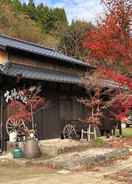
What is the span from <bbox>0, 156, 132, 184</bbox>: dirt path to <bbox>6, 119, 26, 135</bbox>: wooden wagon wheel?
10.8 feet

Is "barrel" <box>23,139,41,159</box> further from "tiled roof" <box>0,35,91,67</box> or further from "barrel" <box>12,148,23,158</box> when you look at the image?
"tiled roof" <box>0,35,91,67</box>

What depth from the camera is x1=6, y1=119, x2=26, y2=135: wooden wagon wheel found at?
15945 mm

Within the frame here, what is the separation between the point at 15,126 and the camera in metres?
16.0

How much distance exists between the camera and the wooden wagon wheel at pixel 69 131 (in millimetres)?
19130

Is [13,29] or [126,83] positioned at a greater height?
[13,29]

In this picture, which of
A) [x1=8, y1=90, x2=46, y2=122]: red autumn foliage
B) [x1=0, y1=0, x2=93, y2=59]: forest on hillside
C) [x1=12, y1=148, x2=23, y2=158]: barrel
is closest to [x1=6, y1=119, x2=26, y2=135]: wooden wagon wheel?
[x1=8, y1=90, x2=46, y2=122]: red autumn foliage

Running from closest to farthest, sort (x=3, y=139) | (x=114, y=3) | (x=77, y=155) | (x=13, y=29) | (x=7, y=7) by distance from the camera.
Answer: (x=114, y=3) → (x=77, y=155) → (x=3, y=139) → (x=13, y=29) → (x=7, y=7)

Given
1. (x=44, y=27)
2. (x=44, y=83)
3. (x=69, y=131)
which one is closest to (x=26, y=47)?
(x=44, y=83)

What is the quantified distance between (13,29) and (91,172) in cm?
4006

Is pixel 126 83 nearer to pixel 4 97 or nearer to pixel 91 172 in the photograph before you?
pixel 91 172

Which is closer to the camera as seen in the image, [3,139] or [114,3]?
[114,3]

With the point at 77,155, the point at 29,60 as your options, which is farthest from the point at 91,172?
the point at 29,60

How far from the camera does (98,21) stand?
11945 millimetres

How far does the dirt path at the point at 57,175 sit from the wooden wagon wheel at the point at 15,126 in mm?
3279
